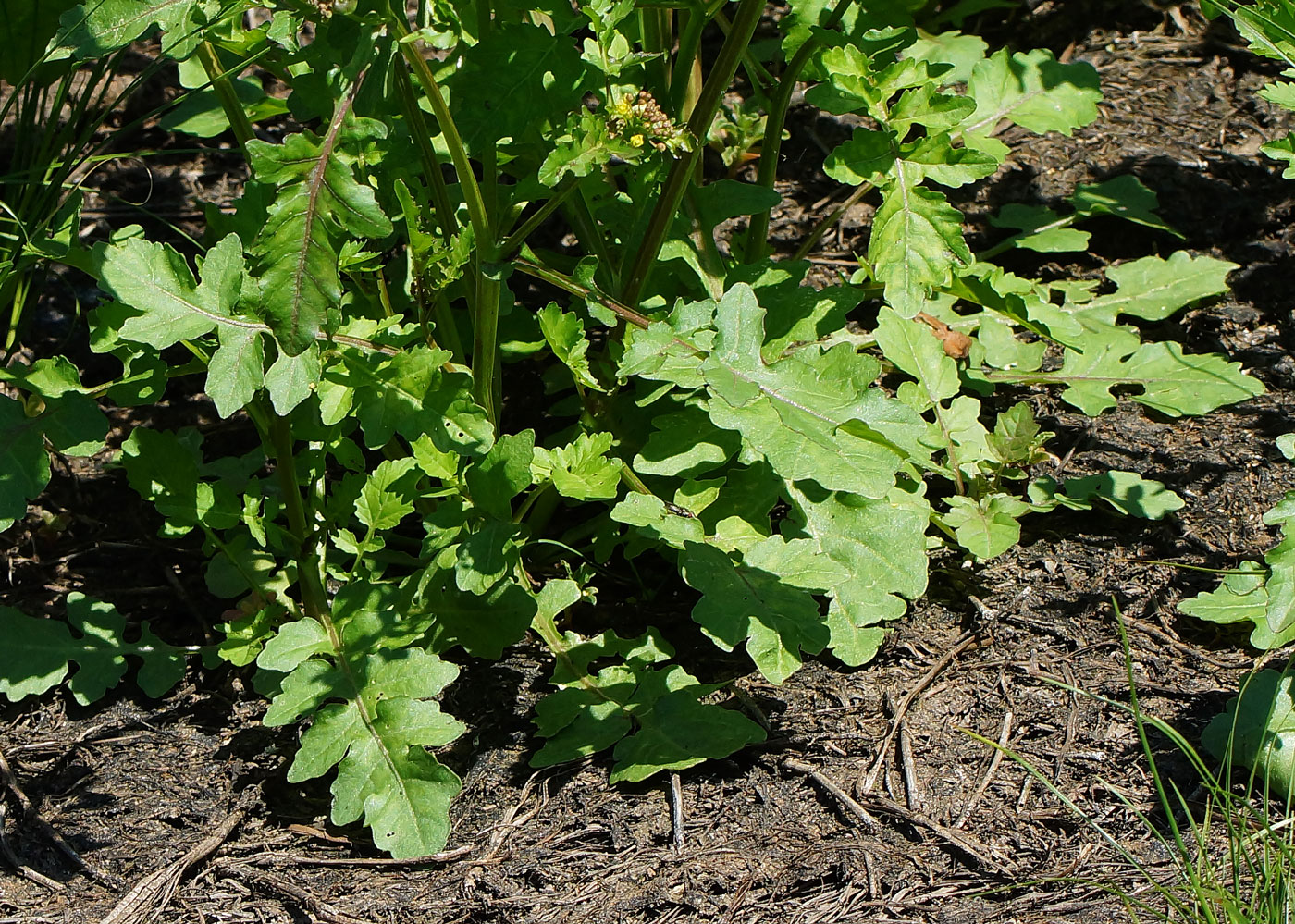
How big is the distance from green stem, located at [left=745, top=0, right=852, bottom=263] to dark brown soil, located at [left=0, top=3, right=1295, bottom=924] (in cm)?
71

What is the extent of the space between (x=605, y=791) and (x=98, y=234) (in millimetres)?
1844

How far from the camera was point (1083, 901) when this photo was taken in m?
1.66

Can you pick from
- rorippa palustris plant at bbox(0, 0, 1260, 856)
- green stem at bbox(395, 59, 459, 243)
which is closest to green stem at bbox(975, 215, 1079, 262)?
rorippa palustris plant at bbox(0, 0, 1260, 856)

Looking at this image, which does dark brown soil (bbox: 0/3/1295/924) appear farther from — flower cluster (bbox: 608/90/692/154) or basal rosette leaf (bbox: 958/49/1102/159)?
flower cluster (bbox: 608/90/692/154)

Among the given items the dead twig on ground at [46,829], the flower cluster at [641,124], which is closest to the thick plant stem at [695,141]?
the flower cluster at [641,124]

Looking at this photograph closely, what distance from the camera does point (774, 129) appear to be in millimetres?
2203

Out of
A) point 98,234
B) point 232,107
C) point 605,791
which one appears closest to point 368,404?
→ point 232,107

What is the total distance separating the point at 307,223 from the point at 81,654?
101 centimetres

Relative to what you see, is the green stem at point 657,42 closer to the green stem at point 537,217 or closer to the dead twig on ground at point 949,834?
the green stem at point 537,217

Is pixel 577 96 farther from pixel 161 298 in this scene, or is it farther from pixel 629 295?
pixel 161 298

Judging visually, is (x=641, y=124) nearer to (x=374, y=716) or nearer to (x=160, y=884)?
(x=374, y=716)

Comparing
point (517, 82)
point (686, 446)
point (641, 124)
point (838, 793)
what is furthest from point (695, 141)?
point (838, 793)

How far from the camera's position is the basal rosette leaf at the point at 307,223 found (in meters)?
1.48

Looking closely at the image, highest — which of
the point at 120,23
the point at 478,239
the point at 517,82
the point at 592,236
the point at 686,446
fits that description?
the point at 120,23
